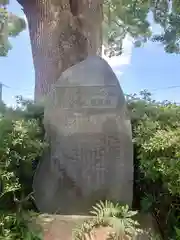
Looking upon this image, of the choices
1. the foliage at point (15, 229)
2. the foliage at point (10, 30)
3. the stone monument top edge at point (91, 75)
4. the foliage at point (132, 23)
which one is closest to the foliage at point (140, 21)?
the foliage at point (132, 23)

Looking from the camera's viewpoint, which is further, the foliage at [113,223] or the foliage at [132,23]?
the foliage at [132,23]

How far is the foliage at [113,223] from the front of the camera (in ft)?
6.89

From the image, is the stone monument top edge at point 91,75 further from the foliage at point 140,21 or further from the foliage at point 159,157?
the foliage at point 140,21

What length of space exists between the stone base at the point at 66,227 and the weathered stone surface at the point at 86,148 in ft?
0.46

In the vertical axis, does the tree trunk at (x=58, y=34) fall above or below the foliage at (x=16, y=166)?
above

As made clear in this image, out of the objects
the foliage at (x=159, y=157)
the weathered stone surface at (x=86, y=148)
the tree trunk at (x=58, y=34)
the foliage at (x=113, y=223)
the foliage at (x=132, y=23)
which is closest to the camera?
the foliage at (x=113, y=223)

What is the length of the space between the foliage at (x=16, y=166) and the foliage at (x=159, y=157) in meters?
0.80

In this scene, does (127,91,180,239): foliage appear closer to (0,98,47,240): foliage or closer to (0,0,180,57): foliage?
(0,98,47,240): foliage

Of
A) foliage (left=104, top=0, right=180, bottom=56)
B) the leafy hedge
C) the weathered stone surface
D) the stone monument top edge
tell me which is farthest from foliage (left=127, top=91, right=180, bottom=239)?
foliage (left=104, top=0, right=180, bottom=56)

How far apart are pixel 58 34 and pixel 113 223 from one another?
263 centimetres

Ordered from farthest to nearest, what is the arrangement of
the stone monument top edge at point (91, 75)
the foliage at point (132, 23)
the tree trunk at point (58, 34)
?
1. the foliage at point (132, 23)
2. the tree trunk at point (58, 34)
3. the stone monument top edge at point (91, 75)

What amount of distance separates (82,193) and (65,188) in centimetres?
14

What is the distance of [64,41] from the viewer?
3963mm

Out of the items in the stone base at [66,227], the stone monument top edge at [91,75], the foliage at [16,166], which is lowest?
the stone base at [66,227]
